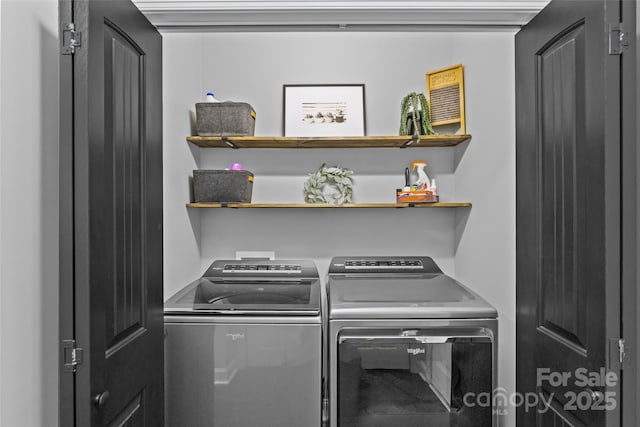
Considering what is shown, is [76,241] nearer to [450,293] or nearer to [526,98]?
[526,98]

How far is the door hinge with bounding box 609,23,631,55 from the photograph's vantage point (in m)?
1.10

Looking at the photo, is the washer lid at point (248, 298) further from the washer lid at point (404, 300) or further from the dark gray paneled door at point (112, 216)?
the dark gray paneled door at point (112, 216)

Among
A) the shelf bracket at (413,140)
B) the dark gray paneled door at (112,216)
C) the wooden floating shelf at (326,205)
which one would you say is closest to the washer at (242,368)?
the dark gray paneled door at (112,216)

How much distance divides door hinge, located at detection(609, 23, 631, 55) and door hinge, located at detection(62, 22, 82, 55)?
1.24 meters

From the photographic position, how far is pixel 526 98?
61.0 inches

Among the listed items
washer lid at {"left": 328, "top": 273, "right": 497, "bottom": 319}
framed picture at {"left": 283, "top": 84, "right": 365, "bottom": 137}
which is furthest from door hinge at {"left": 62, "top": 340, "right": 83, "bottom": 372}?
framed picture at {"left": 283, "top": 84, "right": 365, "bottom": 137}

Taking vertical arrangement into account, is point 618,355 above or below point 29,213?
below

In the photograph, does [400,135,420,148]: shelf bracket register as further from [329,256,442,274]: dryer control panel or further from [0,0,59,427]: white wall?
[0,0,59,427]: white wall

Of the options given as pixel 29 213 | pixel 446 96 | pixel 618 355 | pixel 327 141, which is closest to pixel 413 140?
pixel 446 96

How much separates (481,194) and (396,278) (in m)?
0.66

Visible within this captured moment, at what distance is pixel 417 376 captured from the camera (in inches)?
80.5

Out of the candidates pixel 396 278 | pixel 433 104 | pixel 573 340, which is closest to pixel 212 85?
pixel 433 104

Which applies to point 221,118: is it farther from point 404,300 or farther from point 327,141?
point 404,300

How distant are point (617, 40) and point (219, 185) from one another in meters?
1.96
